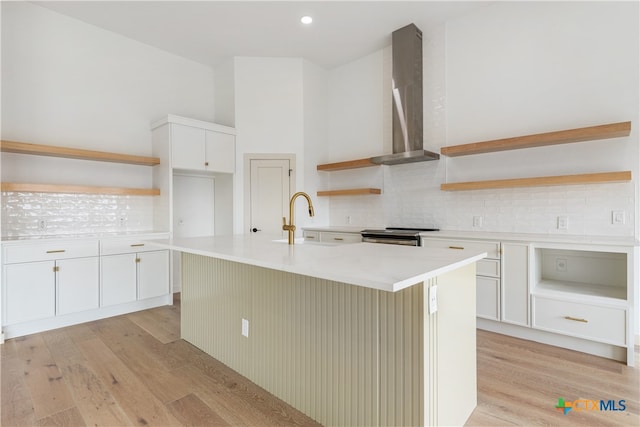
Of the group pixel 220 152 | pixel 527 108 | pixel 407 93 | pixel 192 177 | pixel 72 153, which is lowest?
pixel 192 177

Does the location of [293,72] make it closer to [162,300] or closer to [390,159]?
[390,159]

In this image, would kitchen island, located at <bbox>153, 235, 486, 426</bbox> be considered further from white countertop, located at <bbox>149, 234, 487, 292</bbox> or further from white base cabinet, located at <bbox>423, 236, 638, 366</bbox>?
white base cabinet, located at <bbox>423, 236, 638, 366</bbox>

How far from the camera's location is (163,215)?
401 centimetres

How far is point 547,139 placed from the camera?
288cm

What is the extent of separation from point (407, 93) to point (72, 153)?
153 inches

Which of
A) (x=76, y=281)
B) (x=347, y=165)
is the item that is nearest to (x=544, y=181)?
(x=347, y=165)

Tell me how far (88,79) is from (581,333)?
5.53m

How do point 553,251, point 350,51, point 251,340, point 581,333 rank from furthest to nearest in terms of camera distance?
point 350,51, point 553,251, point 581,333, point 251,340

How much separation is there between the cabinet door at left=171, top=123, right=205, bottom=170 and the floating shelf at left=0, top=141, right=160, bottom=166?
10.8 inches

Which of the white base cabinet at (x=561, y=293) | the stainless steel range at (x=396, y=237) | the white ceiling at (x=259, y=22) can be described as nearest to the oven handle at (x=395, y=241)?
the stainless steel range at (x=396, y=237)

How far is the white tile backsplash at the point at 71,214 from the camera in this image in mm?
3250

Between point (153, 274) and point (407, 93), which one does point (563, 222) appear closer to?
point (407, 93)

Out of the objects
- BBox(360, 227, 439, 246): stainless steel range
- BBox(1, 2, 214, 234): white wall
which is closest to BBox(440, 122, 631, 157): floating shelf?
BBox(360, 227, 439, 246): stainless steel range

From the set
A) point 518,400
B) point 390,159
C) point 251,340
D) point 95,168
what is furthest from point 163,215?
point 518,400
